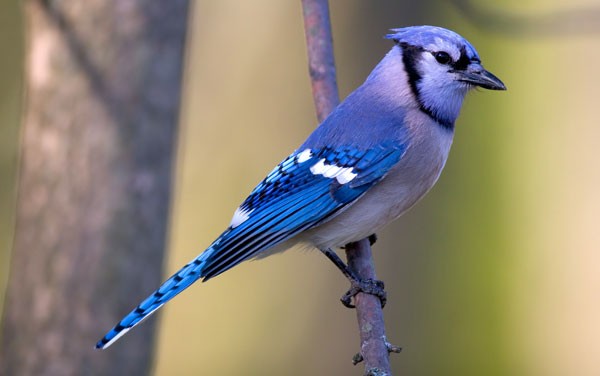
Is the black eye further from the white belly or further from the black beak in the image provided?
the white belly

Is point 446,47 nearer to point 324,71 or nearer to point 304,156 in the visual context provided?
point 324,71

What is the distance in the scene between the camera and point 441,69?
310cm

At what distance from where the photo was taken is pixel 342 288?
5.51 metres

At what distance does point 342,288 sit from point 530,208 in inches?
56.1

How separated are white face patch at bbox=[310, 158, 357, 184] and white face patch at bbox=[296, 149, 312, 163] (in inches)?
1.7

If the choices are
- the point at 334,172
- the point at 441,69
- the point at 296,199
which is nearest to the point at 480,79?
the point at 441,69

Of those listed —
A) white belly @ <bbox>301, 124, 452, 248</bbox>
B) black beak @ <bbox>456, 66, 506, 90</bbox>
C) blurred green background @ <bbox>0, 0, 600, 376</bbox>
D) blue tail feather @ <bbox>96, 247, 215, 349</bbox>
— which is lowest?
blue tail feather @ <bbox>96, 247, 215, 349</bbox>

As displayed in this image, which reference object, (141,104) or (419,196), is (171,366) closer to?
(141,104)

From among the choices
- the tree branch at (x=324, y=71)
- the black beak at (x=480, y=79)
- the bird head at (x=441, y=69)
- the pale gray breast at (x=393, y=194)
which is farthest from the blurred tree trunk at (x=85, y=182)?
the black beak at (x=480, y=79)

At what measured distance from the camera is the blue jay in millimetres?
2977

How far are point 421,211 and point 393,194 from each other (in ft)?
8.14

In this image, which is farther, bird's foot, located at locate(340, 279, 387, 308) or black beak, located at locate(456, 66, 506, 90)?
black beak, located at locate(456, 66, 506, 90)

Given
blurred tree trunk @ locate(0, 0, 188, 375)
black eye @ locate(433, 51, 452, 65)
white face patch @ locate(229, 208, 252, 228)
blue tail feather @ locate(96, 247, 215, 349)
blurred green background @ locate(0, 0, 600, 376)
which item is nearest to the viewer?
blue tail feather @ locate(96, 247, 215, 349)

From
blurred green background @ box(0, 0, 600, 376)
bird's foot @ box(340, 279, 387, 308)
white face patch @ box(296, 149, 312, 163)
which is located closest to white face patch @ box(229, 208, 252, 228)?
white face patch @ box(296, 149, 312, 163)
